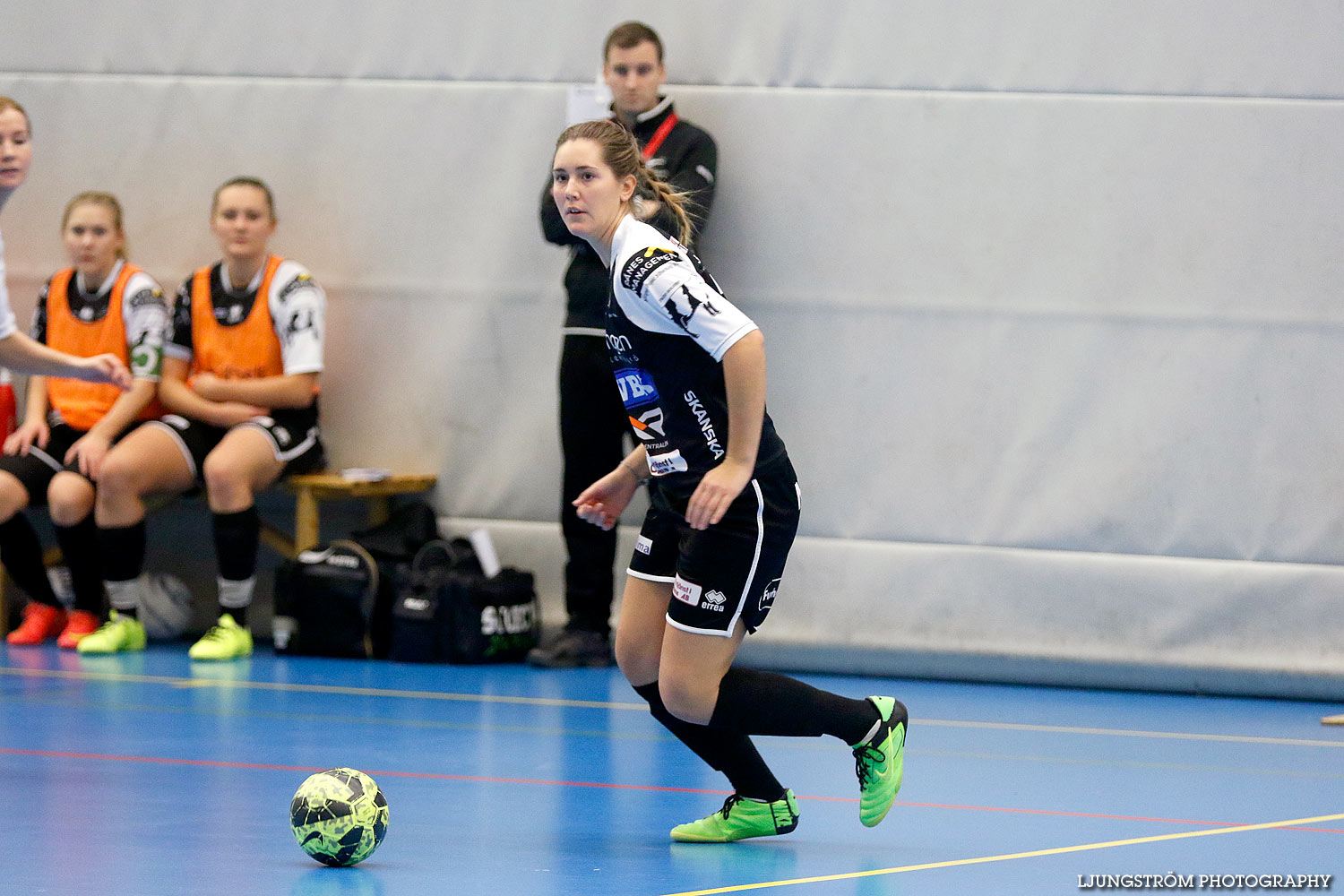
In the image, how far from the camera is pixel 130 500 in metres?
6.55

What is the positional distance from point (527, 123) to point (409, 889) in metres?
4.35

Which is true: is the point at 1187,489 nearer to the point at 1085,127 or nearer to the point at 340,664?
the point at 1085,127

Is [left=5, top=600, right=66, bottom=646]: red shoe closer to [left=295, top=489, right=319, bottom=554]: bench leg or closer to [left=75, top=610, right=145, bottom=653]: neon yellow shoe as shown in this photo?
[left=75, top=610, right=145, bottom=653]: neon yellow shoe

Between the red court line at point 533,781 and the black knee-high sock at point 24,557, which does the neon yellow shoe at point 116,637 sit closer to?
the black knee-high sock at point 24,557

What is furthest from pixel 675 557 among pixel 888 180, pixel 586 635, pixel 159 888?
pixel 888 180

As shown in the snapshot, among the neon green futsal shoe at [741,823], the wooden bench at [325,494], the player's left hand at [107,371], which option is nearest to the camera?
the neon green futsal shoe at [741,823]

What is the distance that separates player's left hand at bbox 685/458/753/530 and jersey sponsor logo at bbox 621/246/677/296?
0.45 meters

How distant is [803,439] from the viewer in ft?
21.7

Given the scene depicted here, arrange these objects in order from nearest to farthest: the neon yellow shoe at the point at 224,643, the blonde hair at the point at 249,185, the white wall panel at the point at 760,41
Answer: the white wall panel at the point at 760,41 < the neon yellow shoe at the point at 224,643 < the blonde hair at the point at 249,185

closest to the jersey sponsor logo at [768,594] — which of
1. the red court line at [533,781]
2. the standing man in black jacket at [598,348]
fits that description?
the red court line at [533,781]

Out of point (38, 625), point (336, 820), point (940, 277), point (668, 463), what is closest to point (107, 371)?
point (336, 820)

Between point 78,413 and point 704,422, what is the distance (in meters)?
4.36

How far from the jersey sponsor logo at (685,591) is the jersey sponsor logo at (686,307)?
0.60m

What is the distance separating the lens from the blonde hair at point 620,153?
11.7 feet
